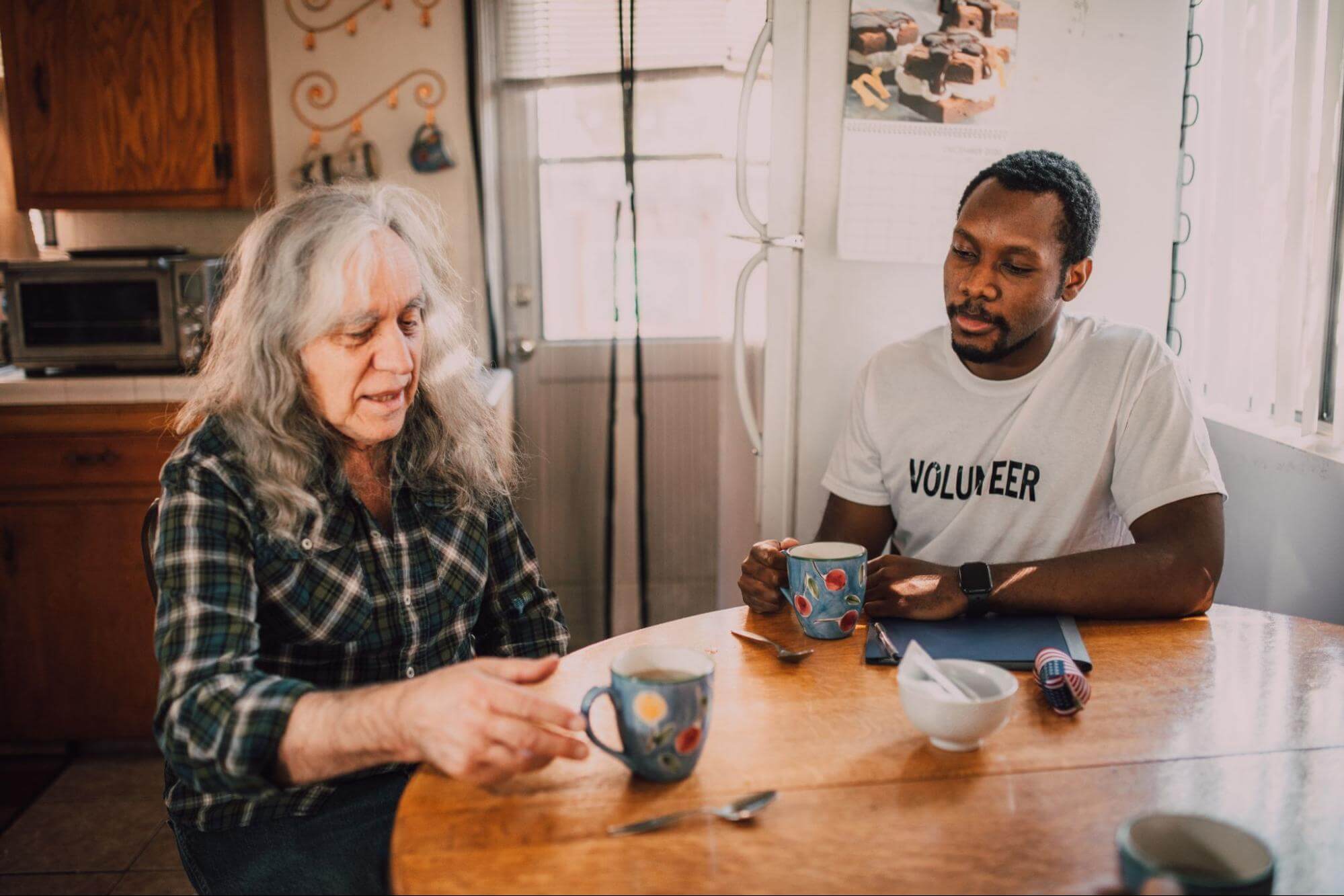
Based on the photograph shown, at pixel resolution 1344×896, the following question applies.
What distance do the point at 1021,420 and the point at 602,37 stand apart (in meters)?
1.98

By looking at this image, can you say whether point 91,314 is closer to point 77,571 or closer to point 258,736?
point 77,571

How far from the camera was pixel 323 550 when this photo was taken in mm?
1196

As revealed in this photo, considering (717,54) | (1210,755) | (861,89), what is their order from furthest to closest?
(717,54)
(861,89)
(1210,755)

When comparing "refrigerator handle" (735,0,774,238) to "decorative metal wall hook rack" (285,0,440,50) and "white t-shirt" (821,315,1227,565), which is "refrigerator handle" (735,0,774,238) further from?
"decorative metal wall hook rack" (285,0,440,50)

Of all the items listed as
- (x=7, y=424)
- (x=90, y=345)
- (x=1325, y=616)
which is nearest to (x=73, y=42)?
(x=90, y=345)

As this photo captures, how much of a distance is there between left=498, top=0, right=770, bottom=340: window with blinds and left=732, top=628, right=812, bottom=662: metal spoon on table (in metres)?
1.90

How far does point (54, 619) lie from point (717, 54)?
7.68 feet

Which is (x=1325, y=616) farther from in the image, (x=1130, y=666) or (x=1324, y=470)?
(x=1130, y=666)

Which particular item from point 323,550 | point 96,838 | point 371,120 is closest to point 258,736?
point 323,550

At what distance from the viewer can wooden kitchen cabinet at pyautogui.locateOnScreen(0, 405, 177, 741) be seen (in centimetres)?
257

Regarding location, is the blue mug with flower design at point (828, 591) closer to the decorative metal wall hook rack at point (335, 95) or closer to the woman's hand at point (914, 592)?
the woman's hand at point (914, 592)

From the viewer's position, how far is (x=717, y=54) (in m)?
3.05

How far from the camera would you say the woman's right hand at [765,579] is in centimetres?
135

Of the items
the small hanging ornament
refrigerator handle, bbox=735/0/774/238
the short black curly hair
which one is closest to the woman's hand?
the short black curly hair
